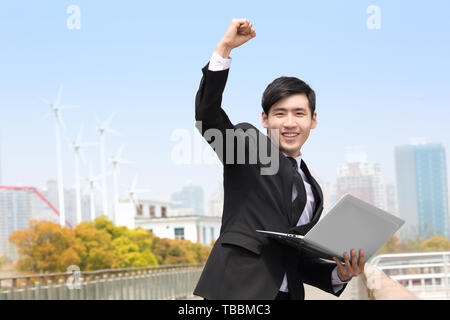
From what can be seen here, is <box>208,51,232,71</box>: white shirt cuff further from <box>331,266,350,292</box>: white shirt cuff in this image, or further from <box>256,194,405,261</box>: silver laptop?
<box>331,266,350,292</box>: white shirt cuff

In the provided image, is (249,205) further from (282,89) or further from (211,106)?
(282,89)

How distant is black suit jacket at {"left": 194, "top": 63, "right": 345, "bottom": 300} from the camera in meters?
2.74

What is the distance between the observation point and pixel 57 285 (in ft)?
55.2

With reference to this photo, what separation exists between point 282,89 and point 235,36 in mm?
383

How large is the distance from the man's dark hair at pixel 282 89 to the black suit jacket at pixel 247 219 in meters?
0.20

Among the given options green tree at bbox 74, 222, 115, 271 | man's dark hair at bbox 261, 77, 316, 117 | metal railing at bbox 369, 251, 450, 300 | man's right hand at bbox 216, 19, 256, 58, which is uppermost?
man's right hand at bbox 216, 19, 256, 58

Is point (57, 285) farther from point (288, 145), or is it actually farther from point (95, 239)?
point (95, 239)

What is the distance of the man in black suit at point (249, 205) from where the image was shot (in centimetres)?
274

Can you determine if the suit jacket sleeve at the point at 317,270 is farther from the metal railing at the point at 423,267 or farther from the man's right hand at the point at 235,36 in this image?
the metal railing at the point at 423,267

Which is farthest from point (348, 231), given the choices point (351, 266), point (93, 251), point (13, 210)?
point (13, 210)

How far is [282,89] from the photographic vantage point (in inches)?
121

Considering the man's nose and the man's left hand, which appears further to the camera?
the man's nose

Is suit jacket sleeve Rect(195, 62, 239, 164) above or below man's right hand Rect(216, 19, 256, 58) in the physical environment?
below

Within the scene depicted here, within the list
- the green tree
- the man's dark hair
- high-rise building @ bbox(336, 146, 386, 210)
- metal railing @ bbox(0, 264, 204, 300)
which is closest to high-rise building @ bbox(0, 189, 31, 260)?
high-rise building @ bbox(336, 146, 386, 210)
